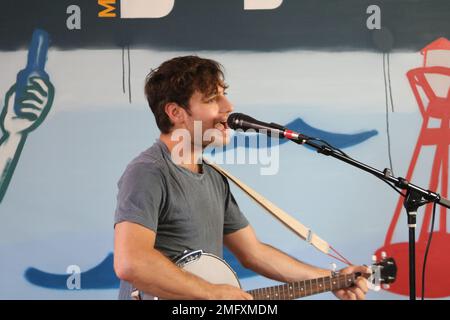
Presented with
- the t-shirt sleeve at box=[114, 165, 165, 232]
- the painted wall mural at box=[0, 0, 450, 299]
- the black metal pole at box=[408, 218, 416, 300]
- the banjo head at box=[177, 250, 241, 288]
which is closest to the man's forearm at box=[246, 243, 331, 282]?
the banjo head at box=[177, 250, 241, 288]

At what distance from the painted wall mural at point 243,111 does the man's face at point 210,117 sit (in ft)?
3.24

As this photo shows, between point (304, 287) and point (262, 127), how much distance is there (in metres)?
0.57

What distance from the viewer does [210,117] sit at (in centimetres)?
259

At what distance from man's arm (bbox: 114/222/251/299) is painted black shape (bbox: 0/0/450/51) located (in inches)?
61.5

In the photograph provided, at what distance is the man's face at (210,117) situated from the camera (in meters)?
2.56

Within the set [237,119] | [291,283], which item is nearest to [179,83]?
[237,119]

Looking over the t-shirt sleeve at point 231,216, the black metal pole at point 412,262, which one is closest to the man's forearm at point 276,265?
the t-shirt sleeve at point 231,216

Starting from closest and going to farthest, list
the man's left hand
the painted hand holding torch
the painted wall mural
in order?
the man's left hand < the painted wall mural < the painted hand holding torch

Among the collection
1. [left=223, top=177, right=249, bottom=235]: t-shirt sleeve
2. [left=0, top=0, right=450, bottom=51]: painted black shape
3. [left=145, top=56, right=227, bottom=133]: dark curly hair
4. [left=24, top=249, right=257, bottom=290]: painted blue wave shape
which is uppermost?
[left=0, top=0, right=450, bottom=51]: painted black shape

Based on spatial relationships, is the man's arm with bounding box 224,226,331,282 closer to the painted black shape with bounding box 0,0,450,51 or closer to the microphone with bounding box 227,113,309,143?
the microphone with bounding box 227,113,309,143

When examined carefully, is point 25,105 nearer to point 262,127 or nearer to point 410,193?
point 262,127

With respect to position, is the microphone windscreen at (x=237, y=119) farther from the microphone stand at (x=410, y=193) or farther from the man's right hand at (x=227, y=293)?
Result: the man's right hand at (x=227, y=293)

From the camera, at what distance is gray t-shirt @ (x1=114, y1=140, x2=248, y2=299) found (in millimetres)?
2289
